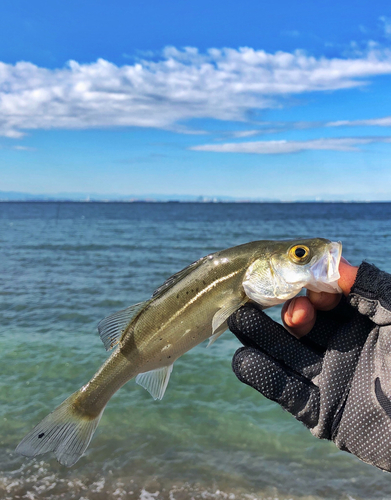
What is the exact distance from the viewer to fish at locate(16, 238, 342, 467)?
3.32 meters

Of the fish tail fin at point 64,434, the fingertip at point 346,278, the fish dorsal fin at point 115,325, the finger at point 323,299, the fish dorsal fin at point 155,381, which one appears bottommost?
the fish tail fin at point 64,434

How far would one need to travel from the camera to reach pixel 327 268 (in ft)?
10.6

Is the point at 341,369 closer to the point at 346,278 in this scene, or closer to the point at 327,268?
the point at 346,278

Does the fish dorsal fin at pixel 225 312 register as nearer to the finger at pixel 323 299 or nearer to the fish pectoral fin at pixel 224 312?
the fish pectoral fin at pixel 224 312

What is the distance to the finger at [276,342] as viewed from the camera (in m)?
3.47

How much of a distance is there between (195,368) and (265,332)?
19.2ft

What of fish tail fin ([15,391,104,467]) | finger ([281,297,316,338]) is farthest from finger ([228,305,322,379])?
fish tail fin ([15,391,104,467])

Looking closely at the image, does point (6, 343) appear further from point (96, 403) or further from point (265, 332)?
point (265, 332)

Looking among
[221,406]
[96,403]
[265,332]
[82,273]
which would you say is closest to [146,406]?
[221,406]

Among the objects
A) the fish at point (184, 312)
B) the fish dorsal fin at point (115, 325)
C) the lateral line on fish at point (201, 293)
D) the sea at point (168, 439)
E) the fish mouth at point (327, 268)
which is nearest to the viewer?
the fish mouth at point (327, 268)

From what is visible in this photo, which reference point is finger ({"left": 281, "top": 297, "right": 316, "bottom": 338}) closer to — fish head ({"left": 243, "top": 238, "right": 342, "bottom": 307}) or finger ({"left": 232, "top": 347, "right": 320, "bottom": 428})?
fish head ({"left": 243, "top": 238, "right": 342, "bottom": 307})

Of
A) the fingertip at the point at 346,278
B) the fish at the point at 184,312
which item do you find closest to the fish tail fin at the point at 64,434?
the fish at the point at 184,312

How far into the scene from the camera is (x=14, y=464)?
19.9ft

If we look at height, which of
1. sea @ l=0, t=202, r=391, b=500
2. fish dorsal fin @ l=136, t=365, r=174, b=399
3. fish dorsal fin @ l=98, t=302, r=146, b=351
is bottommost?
sea @ l=0, t=202, r=391, b=500
